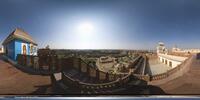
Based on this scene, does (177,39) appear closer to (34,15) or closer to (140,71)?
(140,71)

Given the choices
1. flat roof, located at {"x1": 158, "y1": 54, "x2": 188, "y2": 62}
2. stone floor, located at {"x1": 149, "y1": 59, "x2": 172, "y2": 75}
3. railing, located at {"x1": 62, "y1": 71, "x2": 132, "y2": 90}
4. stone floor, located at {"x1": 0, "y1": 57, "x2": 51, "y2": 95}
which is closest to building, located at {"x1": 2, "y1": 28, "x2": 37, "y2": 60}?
stone floor, located at {"x1": 0, "y1": 57, "x2": 51, "y2": 95}

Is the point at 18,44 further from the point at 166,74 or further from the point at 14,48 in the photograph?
the point at 166,74

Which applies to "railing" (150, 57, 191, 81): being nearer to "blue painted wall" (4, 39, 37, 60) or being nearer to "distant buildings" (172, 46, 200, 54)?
"distant buildings" (172, 46, 200, 54)

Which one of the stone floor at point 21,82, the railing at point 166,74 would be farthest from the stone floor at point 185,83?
the stone floor at point 21,82

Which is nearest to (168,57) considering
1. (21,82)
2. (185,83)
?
(185,83)

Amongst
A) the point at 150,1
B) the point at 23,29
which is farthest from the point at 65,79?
the point at 150,1
